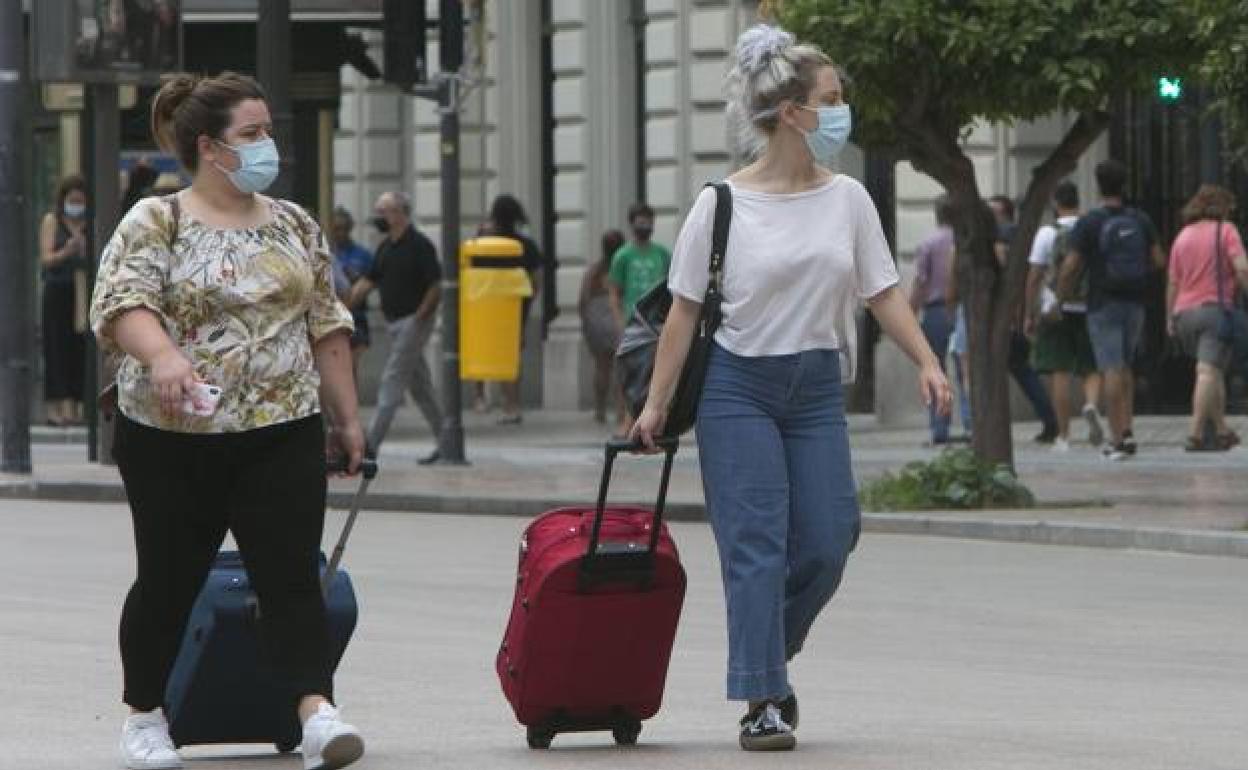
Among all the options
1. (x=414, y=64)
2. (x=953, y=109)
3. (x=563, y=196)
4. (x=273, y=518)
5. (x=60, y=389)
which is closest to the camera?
(x=273, y=518)

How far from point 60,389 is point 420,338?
5.73 metres

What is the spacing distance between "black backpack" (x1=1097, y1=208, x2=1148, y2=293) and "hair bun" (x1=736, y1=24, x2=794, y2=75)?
44.0 ft

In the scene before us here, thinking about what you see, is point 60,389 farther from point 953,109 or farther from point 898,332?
point 898,332

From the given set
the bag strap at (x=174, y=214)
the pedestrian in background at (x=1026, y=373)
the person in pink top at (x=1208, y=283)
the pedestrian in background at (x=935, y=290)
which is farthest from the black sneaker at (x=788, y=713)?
the pedestrian in background at (x=935, y=290)

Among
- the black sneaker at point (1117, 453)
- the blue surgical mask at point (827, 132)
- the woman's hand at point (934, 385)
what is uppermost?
the blue surgical mask at point (827, 132)

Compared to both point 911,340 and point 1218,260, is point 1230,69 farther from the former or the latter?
point 911,340

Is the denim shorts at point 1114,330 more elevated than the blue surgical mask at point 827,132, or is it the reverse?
the blue surgical mask at point 827,132

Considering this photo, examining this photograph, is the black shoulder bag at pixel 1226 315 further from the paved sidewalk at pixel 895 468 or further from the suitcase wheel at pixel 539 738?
the suitcase wheel at pixel 539 738

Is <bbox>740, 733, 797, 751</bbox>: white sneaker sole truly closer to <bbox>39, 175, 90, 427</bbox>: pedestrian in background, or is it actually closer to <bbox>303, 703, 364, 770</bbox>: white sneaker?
<bbox>303, 703, 364, 770</bbox>: white sneaker

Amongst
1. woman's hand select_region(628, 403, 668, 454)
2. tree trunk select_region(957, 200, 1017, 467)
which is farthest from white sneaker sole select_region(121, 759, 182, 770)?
tree trunk select_region(957, 200, 1017, 467)

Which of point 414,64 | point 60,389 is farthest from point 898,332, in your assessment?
point 60,389

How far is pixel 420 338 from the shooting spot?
22219 millimetres

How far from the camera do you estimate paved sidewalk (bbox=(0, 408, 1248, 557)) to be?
16344 millimetres

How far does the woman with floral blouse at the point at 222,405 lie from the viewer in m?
8.03
